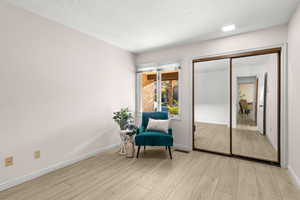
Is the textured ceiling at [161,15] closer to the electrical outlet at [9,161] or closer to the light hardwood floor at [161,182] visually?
the electrical outlet at [9,161]

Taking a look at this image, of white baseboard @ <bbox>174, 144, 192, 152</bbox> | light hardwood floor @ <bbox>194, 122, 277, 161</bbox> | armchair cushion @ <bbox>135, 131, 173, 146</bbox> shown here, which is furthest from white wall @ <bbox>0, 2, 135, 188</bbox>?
light hardwood floor @ <bbox>194, 122, 277, 161</bbox>

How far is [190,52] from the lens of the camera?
340 centimetres

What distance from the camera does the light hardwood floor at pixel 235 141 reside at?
2776 mm

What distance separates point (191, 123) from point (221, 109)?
72cm

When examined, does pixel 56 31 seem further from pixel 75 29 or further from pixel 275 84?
pixel 275 84

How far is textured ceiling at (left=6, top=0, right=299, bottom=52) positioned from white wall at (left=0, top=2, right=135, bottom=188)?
291 mm

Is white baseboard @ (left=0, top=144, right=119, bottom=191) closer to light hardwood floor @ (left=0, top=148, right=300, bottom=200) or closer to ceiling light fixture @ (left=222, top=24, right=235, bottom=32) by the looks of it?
light hardwood floor @ (left=0, top=148, right=300, bottom=200)

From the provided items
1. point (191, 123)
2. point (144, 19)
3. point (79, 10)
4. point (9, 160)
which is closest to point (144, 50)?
point (144, 19)

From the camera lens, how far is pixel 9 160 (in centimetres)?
198

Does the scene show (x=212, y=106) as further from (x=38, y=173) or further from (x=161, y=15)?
(x=38, y=173)

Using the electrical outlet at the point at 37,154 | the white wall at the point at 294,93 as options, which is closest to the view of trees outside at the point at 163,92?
the white wall at the point at 294,93

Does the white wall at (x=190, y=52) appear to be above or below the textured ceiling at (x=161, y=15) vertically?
below

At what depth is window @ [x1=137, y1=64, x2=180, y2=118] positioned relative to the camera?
370 centimetres

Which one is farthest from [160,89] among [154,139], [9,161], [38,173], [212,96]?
[9,161]
